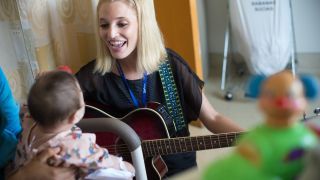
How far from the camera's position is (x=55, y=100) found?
0.81 m

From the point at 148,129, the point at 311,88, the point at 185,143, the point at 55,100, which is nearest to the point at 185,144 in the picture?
the point at 185,143

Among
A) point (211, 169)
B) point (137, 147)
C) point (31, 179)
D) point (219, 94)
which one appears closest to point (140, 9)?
point (137, 147)

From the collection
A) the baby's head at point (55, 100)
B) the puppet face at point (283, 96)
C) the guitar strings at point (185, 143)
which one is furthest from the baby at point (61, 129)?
the puppet face at point (283, 96)

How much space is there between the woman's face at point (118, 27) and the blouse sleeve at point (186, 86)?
0.17 metres

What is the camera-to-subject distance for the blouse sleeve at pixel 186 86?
53.1 inches

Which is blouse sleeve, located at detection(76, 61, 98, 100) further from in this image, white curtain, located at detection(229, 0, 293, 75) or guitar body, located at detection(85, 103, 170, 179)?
white curtain, located at detection(229, 0, 293, 75)

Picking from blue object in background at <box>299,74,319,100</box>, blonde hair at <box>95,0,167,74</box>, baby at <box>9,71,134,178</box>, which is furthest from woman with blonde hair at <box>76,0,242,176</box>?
blue object in background at <box>299,74,319,100</box>

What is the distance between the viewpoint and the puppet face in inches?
15.8

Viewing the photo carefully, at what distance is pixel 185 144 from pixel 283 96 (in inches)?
32.9

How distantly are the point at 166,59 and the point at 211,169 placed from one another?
929 millimetres

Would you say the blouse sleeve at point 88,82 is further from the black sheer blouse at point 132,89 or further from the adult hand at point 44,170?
the adult hand at point 44,170

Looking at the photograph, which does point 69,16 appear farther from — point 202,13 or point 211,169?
point 202,13

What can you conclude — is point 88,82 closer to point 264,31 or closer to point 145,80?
point 145,80

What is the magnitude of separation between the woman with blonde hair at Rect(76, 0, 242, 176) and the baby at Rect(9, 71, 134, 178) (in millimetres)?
350
